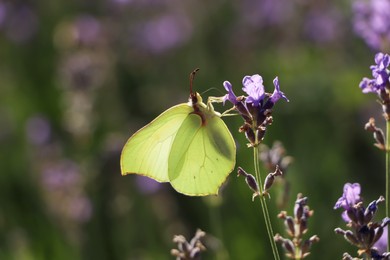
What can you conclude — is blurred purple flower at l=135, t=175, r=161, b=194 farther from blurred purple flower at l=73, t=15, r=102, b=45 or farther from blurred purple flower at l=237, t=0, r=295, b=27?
blurred purple flower at l=237, t=0, r=295, b=27

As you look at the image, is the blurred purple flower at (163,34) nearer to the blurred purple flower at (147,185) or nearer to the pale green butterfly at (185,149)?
the blurred purple flower at (147,185)

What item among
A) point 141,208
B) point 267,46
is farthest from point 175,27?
point 141,208

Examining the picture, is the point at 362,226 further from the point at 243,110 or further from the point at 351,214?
the point at 243,110

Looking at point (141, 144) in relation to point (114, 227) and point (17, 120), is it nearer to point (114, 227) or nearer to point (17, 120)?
point (114, 227)

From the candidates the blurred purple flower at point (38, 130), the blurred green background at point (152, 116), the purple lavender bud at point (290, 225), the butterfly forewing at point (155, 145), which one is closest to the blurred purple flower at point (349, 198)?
the purple lavender bud at point (290, 225)

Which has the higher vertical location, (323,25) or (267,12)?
(267,12)

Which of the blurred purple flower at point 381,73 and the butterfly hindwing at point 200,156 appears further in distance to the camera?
the butterfly hindwing at point 200,156

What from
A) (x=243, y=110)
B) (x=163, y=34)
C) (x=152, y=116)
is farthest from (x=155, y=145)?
(x=163, y=34)
